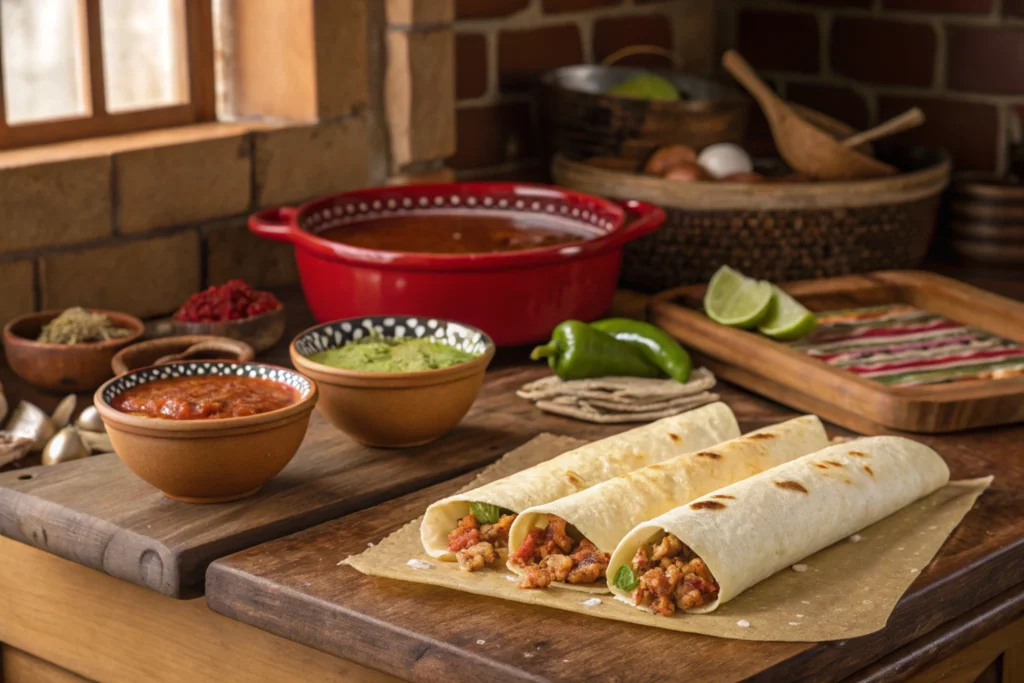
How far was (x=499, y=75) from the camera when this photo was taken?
8.21 feet

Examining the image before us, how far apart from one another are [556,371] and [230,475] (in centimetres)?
54

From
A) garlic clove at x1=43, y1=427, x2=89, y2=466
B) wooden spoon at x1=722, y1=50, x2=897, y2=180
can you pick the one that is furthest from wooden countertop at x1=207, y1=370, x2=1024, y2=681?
wooden spoon at x1=722, y1=50, x2=897, y2=180

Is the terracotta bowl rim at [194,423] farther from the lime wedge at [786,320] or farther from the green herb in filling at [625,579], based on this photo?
the lime wedge at [786,320]

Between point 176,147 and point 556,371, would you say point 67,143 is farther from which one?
point 556,371

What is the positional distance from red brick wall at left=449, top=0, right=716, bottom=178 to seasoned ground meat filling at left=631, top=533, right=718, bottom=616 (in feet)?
4.34

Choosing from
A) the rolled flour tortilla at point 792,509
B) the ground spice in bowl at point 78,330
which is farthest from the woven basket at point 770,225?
the ground spice in bowl at point 78,330

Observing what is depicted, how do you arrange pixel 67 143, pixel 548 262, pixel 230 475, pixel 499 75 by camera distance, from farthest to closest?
pixel 499 75 → pixel 67 143 → pixel 548 262 → pixel 230 475

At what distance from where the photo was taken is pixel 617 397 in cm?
176

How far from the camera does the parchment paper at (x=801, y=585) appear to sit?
120 cm

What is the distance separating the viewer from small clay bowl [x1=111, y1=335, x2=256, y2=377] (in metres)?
1.70

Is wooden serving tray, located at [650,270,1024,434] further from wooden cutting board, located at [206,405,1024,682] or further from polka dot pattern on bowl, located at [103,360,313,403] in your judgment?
polka dot pattern on bowl, located at [103,360,313,403]

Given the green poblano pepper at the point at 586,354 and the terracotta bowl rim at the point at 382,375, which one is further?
the green poblano pepper at the point at 586,354

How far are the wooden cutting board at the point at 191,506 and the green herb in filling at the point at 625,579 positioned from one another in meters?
0.33

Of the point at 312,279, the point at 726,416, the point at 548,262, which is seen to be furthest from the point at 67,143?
the point at 726,416
